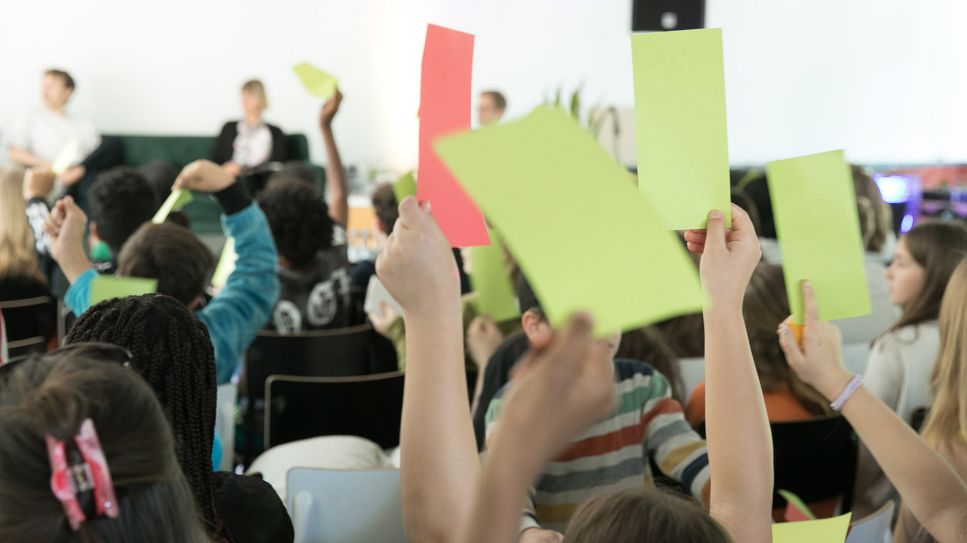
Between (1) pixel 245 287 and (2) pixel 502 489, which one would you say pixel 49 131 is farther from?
(2) pixel 502 489

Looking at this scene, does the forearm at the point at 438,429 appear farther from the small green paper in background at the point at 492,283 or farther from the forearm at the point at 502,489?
the small green paper in background at the point at 492,283

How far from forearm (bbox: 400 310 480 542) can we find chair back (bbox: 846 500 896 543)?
2.76 feet

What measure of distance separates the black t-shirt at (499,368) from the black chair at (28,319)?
163cm

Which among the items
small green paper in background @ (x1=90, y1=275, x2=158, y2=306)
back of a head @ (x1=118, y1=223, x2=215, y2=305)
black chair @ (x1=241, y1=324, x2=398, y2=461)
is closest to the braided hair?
small green paper in background @ (x1=90, y1=275, x2=158, y2=306)

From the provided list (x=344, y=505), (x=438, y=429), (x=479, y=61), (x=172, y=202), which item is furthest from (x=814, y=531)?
(x=479, y=61)

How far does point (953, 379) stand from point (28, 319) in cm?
267

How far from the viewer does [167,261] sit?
2.11 metres

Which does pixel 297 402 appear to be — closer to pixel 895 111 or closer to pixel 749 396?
pixel 749 396

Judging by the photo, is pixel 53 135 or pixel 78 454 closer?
pixel 78 454

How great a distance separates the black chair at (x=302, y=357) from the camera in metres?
2.77

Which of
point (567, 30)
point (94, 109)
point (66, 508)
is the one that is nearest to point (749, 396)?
point (66, 508)

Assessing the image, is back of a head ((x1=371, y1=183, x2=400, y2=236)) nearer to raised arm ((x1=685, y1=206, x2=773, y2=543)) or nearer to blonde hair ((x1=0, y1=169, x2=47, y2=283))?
blonde hair ((x1=0, y1=169, x2=47, y2=283))

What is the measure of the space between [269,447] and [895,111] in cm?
693

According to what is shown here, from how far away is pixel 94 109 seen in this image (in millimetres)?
7633
